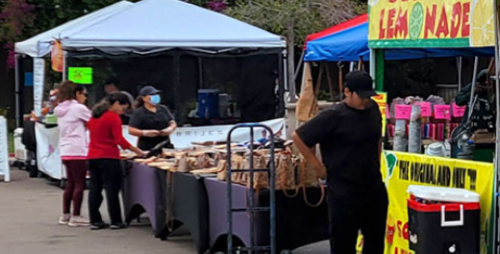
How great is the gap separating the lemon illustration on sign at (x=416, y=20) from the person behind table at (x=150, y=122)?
13.9 ft

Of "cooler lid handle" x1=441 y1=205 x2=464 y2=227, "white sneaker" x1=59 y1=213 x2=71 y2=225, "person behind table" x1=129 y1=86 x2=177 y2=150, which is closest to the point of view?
"cooler lid handle" x1=441 y1=205 x2=464 y2=227

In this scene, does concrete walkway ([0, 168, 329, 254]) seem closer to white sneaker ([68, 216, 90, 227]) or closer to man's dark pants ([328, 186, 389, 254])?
white sneaker ([68, 216, 90, 227])

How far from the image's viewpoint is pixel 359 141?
670cm

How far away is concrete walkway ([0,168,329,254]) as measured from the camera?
31.9ft

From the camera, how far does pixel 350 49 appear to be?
10992 mm

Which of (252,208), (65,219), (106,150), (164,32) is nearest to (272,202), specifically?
(252,208)

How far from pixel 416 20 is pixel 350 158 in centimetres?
163

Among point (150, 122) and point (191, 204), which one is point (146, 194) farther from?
point (191, 204)

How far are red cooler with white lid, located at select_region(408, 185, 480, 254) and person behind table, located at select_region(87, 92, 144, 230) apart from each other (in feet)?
15.5

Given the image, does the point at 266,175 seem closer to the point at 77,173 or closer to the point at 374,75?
the point at 374,75

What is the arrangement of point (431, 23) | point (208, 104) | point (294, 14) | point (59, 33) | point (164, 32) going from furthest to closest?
1. point (294, 14)
2. point (208, 104)
3. point (164, 32)
4. point (59, 33)
5. point (431, 23)

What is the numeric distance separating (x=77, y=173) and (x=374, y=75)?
447 centimetres

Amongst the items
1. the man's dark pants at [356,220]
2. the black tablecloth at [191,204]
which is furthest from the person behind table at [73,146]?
the man's dark pants at [356,220]

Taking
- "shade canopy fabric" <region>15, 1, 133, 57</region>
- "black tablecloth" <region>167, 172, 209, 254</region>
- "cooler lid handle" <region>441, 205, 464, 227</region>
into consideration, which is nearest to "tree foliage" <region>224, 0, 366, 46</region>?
"shade canopy fabric" <region>15, 1, 133, 57</region>
